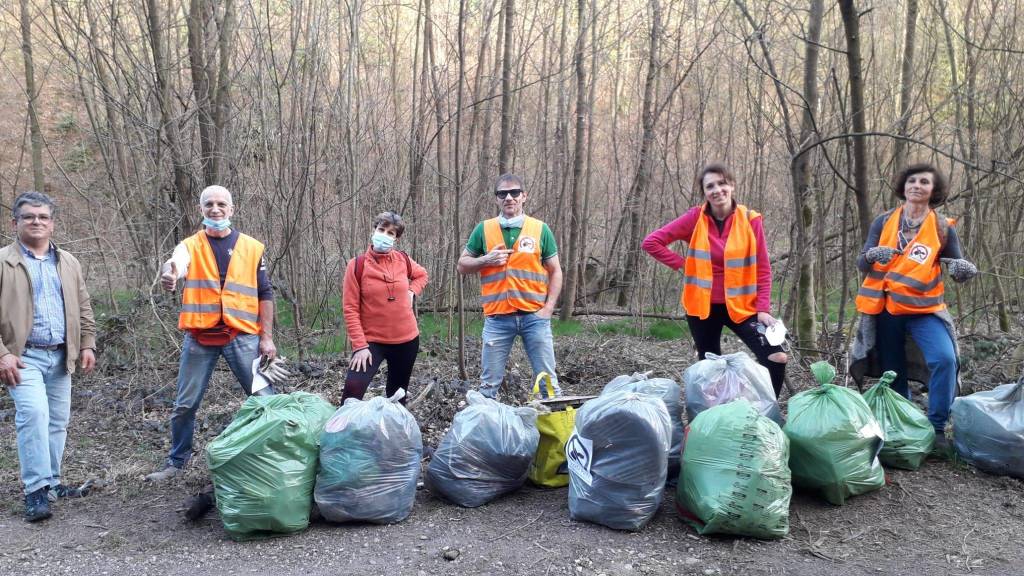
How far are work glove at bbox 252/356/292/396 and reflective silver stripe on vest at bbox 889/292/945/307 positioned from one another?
335cm

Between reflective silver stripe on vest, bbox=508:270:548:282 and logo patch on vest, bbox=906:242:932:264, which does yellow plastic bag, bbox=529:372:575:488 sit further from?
logo patch on vest, bbox=906:242:932:264

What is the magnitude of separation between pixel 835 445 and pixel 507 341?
6.26 feet

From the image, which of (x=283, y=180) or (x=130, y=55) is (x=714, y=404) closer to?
(x=283, y=180)

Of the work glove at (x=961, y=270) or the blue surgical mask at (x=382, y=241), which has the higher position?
the blue surgical mask at (x=382, y=241)

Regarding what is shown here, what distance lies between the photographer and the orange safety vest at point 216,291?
12.0 feet

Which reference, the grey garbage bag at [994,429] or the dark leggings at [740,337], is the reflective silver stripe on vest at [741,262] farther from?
the grey garbage bag at [994,429]

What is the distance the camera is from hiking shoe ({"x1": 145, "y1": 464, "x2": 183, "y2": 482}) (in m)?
3.87

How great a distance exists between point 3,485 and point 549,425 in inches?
121

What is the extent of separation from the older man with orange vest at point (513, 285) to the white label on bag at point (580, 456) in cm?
99

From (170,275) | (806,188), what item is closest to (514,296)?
(170,275)

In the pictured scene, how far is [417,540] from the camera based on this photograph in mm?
3109

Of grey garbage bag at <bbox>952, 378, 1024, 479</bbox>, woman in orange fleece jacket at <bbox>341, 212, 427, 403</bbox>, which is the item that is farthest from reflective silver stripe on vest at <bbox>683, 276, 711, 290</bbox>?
woman in orange fleece jacket at <bbox>341, 212, 427, 403</bbox>

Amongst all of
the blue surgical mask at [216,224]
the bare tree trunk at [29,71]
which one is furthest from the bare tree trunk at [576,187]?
the bare tree trunk at [29,71]

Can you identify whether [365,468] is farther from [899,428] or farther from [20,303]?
[899,428]
